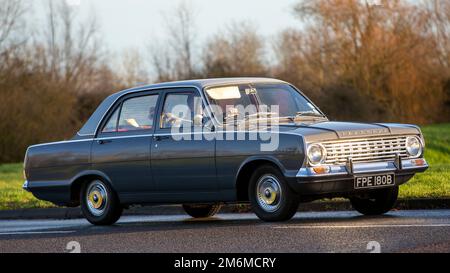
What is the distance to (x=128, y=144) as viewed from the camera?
12.6 meters

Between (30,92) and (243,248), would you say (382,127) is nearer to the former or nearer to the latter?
(243,248)

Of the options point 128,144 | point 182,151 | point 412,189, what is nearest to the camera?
point 182,151

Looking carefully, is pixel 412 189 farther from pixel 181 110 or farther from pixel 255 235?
pixel 255 235

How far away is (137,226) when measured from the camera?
490 inches

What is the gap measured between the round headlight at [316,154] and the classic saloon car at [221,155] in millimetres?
11

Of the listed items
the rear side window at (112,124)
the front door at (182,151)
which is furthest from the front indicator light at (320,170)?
the rear side window at (112,124)

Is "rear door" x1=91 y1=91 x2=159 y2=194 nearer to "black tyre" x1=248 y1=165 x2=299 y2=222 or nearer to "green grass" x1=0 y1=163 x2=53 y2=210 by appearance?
"black tyre" x1=248 y1=165 x2=299 y2=222

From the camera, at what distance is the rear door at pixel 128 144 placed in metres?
12.4

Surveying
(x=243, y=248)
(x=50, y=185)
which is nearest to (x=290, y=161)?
(x=243, y=248)

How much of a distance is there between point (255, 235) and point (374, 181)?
176 centimetres

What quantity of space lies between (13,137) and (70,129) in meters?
3.66

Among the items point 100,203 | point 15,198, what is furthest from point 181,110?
point 15,198

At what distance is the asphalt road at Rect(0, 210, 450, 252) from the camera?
884 cm

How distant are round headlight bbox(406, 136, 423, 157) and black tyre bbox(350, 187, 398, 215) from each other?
0.51 m
